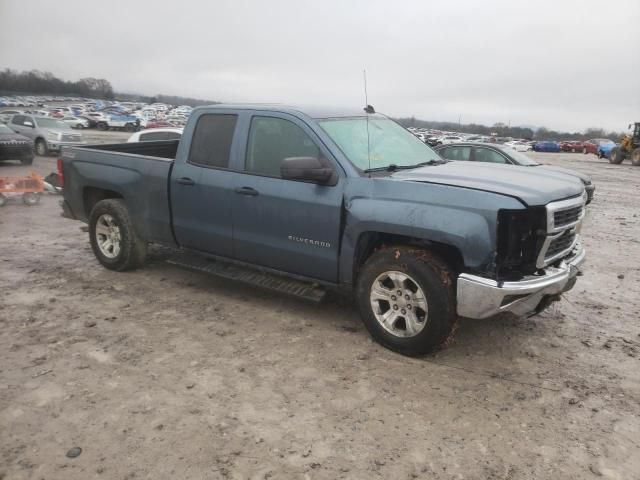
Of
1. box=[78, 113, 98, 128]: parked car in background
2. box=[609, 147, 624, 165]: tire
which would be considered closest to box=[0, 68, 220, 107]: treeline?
box=[78, 113, 98, 128]: parked car in background

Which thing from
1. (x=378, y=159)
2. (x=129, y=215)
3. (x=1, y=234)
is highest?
(x=378, y=159)

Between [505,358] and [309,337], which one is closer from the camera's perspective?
[505,358]

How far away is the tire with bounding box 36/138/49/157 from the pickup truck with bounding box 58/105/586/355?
17141 mm

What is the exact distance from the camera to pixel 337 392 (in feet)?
11.4

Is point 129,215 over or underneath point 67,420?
over

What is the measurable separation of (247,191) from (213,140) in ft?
2.47

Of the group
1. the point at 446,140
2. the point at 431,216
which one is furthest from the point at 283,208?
the point at 446,140

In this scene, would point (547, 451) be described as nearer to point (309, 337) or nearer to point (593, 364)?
point (593, 364)

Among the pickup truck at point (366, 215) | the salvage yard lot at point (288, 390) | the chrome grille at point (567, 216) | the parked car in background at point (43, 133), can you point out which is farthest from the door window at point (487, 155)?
the parked car in background at point (43, 133)

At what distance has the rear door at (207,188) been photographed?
4809 millimetres

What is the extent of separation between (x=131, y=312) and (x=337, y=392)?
2.30 m

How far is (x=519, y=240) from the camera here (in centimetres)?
366

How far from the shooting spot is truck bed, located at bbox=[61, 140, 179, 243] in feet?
17.4

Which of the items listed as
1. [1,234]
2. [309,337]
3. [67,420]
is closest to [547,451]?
[309,337]
